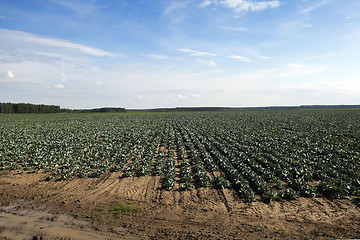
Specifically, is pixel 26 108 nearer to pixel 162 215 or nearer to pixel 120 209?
pixel 120 209

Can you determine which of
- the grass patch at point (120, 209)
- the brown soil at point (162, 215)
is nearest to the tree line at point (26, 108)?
the brown soil at point (162, 215)

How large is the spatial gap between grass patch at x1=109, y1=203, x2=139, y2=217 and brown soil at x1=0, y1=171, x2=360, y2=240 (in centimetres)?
10

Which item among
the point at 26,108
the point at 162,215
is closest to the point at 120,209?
the point at 162,215

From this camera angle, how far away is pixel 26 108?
117m

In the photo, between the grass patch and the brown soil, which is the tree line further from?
the grass patch

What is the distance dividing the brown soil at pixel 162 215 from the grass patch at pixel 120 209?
0.31 ft

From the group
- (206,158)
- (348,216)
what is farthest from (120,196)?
(348,216)

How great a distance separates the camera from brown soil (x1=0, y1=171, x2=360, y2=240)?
21.9 feet

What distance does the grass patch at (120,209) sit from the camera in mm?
8086

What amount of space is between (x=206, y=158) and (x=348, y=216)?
8.65m

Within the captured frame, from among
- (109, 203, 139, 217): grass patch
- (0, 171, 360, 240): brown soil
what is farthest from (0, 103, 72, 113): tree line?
(109, 203, 139, 217): grass patch

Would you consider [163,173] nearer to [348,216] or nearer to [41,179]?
[41,179]

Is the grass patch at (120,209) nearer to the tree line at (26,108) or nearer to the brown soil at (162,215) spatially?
the brown soil at (162,215)

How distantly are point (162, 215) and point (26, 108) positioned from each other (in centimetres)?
13997
